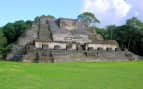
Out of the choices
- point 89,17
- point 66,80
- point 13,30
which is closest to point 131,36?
point 89,17

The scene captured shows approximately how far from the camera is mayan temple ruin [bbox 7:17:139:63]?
39.8m

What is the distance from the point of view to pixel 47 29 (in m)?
49.3

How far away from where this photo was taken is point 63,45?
46594mm

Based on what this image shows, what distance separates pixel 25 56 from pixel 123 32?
3449 centimetres

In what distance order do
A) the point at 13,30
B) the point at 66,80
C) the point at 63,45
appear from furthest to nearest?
the point at 13,30 < the point at 63,45 < the point at 66,80

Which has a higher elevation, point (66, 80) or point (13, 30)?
point (13, 30)

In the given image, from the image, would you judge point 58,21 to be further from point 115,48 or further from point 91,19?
point 91,19

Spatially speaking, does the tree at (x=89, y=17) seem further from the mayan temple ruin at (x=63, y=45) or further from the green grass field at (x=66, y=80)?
the green grass field at (x=66, y=80)

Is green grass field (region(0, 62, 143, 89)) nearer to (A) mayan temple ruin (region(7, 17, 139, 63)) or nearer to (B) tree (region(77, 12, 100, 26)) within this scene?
(A) mayan temple ruin (region(7, 17, 139, 63))

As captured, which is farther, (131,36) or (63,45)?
(131,36)

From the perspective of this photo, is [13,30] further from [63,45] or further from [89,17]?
[63,45]

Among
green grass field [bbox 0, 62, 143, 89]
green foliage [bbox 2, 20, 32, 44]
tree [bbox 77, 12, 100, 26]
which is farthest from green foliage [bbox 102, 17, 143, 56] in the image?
green grass field [bbox 0, 62, 143, 89]

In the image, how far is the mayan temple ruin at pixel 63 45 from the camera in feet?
131

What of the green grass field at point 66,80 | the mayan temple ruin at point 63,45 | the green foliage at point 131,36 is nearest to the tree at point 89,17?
the green foliage at point 131,36
